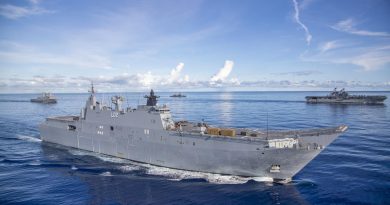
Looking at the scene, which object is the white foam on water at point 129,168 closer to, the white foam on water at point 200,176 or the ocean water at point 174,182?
the ocean water at point 174,182

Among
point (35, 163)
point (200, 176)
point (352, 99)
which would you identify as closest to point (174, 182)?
point (200, 176)

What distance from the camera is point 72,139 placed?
43250 millimetres

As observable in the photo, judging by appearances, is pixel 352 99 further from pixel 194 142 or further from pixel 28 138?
pixel 28 138

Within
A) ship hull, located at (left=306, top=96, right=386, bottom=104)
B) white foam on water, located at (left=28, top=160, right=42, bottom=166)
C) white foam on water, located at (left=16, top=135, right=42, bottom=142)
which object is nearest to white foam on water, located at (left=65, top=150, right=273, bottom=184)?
white foam on water, located at (left=28, top=160, right=42, bottom=166)

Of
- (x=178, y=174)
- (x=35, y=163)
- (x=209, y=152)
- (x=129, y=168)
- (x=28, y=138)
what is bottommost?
(x=35, y=163)

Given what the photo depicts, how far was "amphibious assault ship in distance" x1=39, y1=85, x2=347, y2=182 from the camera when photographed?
26.7 m

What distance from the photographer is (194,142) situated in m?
29.4

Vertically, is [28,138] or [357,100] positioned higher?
[357,100]

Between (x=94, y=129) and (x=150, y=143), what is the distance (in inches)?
432

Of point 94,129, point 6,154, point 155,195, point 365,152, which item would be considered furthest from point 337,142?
point 6,154

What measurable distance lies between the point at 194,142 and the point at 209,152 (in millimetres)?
1840

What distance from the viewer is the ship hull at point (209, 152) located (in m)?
26.5

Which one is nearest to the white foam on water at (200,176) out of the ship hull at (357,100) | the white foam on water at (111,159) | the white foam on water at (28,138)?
the white foam on water at (111,159)

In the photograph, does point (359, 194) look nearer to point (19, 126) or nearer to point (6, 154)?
point (6, 154)
